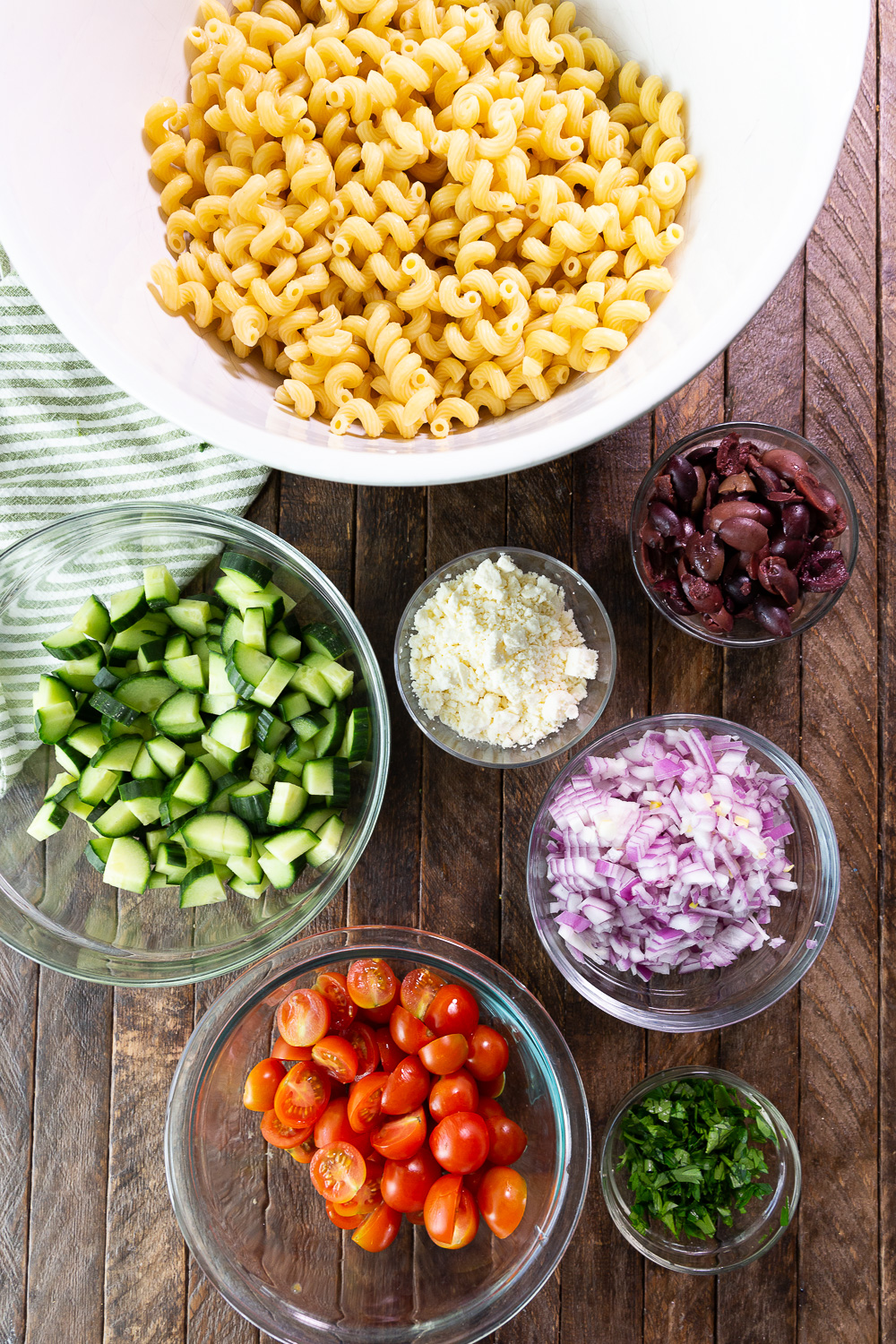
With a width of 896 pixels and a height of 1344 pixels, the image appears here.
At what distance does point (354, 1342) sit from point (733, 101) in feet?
6.89

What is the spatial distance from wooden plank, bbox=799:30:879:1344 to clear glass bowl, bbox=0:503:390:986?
868 mm

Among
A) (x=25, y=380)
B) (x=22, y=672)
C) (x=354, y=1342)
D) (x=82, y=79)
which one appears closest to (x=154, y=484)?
(x=25, y=380)

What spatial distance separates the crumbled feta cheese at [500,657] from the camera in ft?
5.02

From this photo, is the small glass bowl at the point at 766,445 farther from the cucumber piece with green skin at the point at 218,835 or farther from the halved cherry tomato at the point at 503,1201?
the halved cherry tomato at the point at 503,1201

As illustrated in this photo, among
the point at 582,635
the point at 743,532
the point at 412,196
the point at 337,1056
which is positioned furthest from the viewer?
the point at 582,635

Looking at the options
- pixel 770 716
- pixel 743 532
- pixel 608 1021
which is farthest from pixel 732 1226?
pixel 743 532

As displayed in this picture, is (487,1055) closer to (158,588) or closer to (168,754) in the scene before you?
(168,754)

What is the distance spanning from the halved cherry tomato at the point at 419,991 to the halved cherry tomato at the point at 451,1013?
1 cm

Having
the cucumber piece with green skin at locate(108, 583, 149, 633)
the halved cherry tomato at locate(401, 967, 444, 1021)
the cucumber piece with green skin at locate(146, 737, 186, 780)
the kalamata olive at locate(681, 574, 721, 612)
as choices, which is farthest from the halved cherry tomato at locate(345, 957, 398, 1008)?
the kalamata olive at locate(681, 574, 721, 612)

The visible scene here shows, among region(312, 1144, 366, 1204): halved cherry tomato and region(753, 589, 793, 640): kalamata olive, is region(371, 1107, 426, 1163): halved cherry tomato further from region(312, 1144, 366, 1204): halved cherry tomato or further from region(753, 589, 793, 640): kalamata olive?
region(753, 589, 793, 640): kalamata olive

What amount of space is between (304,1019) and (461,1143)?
12.8 inches

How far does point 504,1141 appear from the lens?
1575 mm

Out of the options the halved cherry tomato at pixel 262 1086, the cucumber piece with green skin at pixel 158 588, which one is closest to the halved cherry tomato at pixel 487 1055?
the halved cherry tomato at pixel 262 1086

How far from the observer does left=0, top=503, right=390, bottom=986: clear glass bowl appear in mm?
A: 1584
